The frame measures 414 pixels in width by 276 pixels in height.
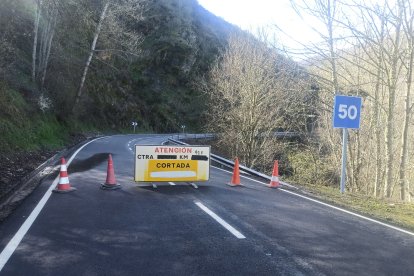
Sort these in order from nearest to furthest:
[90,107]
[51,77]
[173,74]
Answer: [51,77], [90,107], [173,74]

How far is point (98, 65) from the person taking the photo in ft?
164

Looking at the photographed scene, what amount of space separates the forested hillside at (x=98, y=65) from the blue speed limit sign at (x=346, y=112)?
29.5 ft

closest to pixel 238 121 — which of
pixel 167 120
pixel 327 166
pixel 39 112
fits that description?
pixel 327 166

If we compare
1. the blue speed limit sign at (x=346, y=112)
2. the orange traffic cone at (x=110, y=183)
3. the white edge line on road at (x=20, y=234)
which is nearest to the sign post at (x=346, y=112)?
the blue speed limit sign at (x=346, y=112)

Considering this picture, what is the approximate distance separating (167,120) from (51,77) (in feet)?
106

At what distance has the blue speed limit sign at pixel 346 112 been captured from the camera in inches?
434

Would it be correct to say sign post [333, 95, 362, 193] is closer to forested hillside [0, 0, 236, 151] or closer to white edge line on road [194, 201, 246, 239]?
white edge line on road [194, 201, 246, 239]

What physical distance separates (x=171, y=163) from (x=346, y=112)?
503 centimetres

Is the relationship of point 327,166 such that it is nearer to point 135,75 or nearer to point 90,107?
point 90,107

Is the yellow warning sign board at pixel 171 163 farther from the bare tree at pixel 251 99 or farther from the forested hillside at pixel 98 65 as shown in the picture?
the bare tree at pixel 251 99

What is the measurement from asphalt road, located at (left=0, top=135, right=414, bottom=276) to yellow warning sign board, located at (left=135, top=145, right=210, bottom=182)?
1440 mm

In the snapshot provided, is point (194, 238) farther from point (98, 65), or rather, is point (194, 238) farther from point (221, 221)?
point (98, 65)

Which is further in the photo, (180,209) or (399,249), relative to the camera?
(180,209)

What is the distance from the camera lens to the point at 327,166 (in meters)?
28.6
